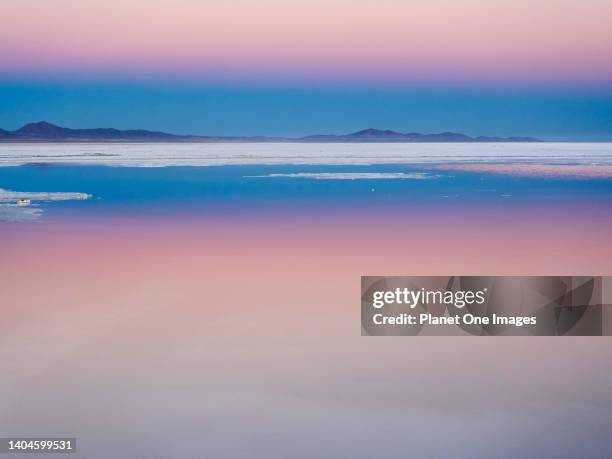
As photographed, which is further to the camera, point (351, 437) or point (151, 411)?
point (151, 411)

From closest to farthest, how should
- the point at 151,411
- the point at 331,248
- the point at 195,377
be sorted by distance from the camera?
the point at 151,411, the point at 195,377, the point at 331,248

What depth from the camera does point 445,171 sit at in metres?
17.6

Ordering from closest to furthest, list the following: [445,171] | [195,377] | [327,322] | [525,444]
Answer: [525,444] → [195,377] → [327,322] → [445,171]

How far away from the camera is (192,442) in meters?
3.15

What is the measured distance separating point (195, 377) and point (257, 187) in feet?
30.2

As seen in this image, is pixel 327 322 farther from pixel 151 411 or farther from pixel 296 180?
pixel 296 180

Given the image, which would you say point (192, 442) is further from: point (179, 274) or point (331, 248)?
point (331, 248)

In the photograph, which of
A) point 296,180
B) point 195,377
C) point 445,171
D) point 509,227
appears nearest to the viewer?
point 195,377

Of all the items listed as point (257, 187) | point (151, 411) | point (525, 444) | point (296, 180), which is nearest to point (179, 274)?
point (151, 411)

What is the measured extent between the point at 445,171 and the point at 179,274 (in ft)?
41.2

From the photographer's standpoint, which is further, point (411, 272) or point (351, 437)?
point (411, 272)

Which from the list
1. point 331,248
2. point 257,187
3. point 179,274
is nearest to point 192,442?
point 179,274

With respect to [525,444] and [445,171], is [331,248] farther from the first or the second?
[445,171]

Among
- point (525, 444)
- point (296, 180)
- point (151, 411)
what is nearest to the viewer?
point (525, 444)
